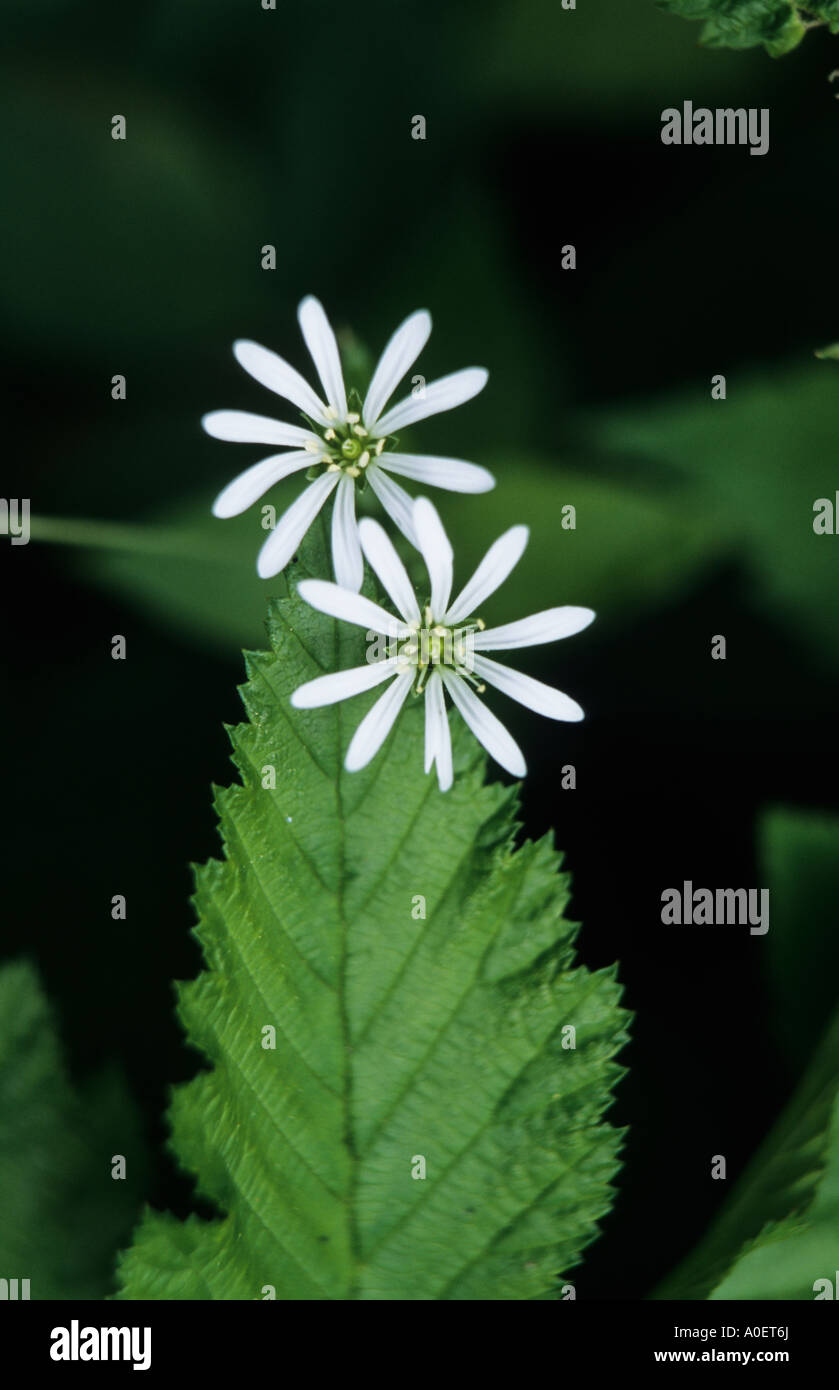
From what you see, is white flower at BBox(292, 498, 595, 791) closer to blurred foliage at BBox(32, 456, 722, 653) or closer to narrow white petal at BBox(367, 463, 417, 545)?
narrow white petal at BBox(367, 463, 417, 545)

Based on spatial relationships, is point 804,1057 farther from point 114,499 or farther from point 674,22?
point 674,22

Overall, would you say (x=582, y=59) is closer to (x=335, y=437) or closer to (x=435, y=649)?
(x=335, y=437)

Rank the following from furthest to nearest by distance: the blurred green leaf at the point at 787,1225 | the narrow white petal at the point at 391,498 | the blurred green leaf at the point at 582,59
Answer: the blurred green leaf at the point at 582,59 < the narrow white petal at the point at 391,498 < the blurred green leaf at the point at 787,1225

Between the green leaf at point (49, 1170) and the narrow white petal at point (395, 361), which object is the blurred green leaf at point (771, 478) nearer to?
the narrow white petal at point (395, 361)

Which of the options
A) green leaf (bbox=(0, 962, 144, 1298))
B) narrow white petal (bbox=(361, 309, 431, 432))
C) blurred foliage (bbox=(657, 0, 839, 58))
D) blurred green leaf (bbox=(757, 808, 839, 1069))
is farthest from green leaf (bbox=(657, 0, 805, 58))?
green leaf (bbox=(0, 962, 144, 1298))

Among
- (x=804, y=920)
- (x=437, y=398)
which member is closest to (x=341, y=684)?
(x=437, y=398)

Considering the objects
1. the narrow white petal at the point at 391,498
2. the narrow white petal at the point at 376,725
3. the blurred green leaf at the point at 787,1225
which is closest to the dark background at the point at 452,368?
the blurred green leaf at the point at 787,1225
